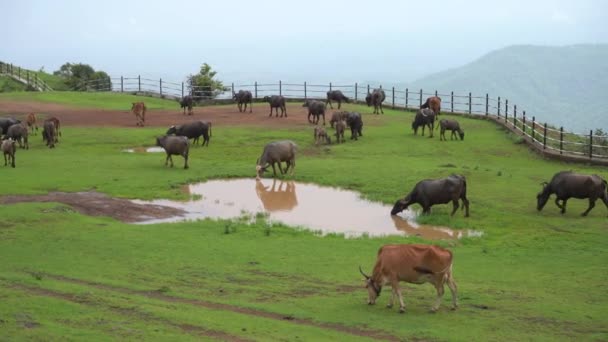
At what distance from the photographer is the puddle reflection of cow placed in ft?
90.6

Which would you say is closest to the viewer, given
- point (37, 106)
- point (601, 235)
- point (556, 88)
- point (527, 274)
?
point (527, 274)

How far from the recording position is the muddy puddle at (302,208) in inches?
953

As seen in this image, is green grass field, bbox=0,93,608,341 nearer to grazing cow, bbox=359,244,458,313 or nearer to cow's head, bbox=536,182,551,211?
cow's head, bbox=536,182,551,211

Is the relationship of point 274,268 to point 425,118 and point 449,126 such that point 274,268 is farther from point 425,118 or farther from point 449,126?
point 425,118

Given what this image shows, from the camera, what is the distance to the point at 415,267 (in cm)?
1488

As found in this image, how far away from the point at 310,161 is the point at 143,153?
24.6 feet

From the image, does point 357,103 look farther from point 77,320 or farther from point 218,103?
point 77,320

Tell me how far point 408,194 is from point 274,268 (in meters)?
8.88

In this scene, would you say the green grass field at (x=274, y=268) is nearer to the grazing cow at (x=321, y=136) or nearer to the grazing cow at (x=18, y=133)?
the grazing cow at (x=18, y=133)

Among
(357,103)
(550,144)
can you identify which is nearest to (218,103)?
(357,103)

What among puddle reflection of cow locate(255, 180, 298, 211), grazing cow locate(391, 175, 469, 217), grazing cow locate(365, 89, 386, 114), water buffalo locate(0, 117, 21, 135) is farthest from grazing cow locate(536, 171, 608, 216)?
grazing cow locate(365, 89, 386, 114)

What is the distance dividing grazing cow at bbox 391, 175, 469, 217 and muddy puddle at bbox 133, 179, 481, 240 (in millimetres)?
464

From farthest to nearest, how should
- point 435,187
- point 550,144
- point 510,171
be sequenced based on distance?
point 550,144
point 510,171
point 435,187

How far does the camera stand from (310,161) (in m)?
36.0
